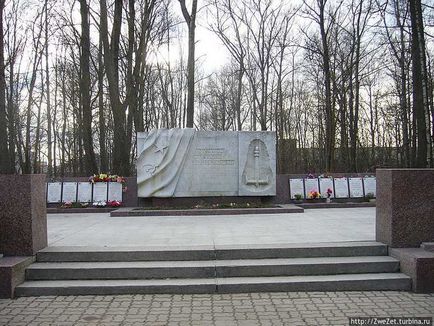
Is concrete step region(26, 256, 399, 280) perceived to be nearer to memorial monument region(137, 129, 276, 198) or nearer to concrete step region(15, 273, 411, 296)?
concrete step region(15, 273, 411, 296)

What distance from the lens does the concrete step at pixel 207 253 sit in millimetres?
6574

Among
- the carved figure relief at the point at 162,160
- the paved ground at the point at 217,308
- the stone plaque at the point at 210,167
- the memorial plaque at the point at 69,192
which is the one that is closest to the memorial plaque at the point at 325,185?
the stone plaque at the point at 210,167

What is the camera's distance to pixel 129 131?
21.4m

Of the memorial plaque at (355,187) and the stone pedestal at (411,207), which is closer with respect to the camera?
the stone pedestal at (411,207)

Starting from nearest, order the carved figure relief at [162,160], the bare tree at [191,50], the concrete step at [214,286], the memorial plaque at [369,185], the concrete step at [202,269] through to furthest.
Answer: the concrete step at [214,286] → the concrete step at [202,269] → the carved figure relief at [162,160] → the memorial plaque at [369,185] → the bare tree at [191,50]

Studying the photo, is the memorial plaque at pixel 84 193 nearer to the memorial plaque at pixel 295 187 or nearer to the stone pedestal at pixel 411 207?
the memorial plaque at pixel 295 187

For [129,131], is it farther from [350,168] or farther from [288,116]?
[288,116]

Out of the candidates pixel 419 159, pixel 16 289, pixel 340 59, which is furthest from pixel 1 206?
pixel 340 59

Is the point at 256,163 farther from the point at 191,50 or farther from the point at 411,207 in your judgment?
the point at 191,50

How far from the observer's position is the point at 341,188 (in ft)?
48.5

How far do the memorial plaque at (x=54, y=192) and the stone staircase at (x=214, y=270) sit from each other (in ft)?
25.7

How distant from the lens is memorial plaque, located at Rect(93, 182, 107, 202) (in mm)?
14258

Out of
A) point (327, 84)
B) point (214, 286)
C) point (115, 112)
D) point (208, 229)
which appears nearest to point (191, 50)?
point (115, 112)

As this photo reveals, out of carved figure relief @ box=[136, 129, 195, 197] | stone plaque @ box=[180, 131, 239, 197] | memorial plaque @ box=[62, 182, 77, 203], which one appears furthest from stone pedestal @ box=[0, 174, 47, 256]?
memorial plaque @ box=[62, 182, 77, 203]
